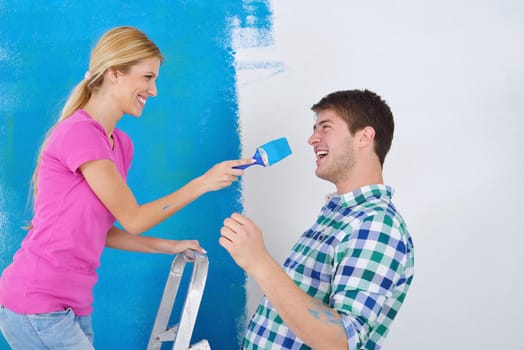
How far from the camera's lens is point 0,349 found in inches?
69.4

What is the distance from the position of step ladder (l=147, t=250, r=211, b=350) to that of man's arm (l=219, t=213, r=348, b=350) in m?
0.26

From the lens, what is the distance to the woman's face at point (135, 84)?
1.35 m

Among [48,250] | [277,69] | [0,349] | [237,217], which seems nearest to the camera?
[237,217]

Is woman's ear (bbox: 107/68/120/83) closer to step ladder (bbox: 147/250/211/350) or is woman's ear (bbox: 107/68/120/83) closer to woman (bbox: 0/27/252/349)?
woman (bbox: 0/27/252/349)

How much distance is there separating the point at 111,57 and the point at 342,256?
0.72m

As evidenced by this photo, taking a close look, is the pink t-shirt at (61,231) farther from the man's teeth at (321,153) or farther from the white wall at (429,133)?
the white wall at (429,133)

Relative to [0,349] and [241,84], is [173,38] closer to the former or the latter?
[241,84]

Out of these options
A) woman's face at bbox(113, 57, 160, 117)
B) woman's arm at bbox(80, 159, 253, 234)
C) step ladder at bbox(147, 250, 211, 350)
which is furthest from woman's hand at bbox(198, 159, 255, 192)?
woman's face at bbox(113, 57, 160, 117)

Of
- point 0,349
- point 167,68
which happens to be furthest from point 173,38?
point 0,349

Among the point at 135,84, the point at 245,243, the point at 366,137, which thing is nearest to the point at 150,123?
the point at 135,84

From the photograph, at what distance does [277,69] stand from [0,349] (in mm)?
1302

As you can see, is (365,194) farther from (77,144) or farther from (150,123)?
(150,123)

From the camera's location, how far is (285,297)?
0.97 metres

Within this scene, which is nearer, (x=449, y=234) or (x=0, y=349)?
(x=0, y=349)
